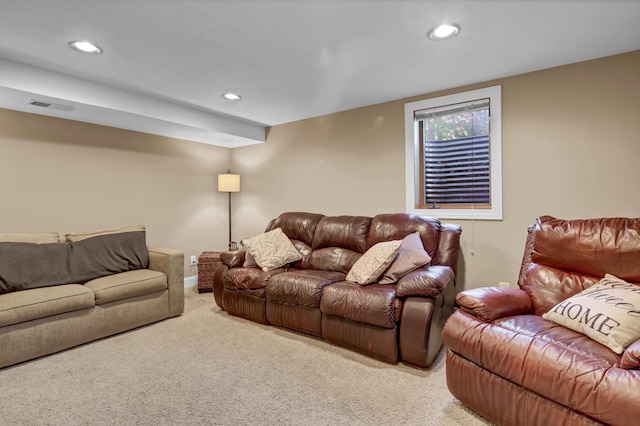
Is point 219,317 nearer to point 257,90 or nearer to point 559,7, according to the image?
point 257,90

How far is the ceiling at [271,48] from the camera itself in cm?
187

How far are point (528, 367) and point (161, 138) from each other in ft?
14.7

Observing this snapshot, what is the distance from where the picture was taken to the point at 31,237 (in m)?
2.90

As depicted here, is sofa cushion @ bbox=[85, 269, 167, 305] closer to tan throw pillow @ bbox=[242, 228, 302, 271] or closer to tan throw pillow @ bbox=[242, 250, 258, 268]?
tan throw pillow @ bbox=[242, 250, 258, 268]

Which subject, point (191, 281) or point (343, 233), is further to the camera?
point (191, 281)

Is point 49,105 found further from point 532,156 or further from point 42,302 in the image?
point 532,156

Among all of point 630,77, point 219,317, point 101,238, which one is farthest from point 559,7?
point 101,238

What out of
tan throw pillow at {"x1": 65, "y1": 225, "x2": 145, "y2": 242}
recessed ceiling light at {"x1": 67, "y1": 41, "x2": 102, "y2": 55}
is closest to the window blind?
recessed ceiling light at {"x1": 67, "y1": 41, "x2": 102, "y2": 55}

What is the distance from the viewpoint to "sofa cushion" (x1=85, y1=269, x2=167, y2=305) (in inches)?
109

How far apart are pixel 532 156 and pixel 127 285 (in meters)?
3.86

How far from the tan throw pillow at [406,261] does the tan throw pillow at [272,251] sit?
3.64 feet

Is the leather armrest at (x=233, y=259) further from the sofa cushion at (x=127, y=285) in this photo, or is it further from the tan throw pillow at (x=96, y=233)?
the tan throw pillow at (x=96, y=233)

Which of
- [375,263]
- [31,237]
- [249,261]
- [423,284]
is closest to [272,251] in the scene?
[249,261]

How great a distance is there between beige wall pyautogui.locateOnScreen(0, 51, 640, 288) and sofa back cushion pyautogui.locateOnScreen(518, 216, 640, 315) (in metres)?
0.71
